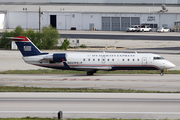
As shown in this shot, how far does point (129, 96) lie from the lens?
997 inches

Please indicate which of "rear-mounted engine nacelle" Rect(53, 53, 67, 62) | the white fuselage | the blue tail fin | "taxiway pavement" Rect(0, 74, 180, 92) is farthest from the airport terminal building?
"rear-mounted engine nacelle" Rect(53, 53, 67, 62)

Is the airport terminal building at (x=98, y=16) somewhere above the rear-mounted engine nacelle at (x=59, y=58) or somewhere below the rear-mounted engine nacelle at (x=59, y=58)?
above

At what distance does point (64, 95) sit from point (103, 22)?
322ft

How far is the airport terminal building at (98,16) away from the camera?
119 metres

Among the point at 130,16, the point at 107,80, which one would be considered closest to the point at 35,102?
the point at 107,80

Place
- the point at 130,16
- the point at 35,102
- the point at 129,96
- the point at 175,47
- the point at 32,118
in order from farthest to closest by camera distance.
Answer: the point at 130,16, the point at 175,47, the point at 129,96, the point at 35,102, the point at 32,118

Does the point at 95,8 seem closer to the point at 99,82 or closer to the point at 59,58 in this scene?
the point at 59,58

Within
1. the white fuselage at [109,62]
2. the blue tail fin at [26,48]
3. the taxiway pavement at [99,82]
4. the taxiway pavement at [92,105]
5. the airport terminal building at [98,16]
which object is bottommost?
the taxiway pavement at [92,105]

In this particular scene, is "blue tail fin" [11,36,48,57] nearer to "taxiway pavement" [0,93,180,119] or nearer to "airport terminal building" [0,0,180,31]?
"taxiway pavement" [0,93,180,119]

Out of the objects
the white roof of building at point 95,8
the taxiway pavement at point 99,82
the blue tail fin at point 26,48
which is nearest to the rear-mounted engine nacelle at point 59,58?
the taxiway pavement at point 99,82

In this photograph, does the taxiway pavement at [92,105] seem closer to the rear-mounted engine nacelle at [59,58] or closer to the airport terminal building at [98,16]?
the rear-mounted engine nacelle at [59,58]

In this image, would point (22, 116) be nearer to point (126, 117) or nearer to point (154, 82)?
point (126, 117)

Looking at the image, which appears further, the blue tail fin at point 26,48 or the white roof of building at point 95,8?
the white roof of building at point 95,8

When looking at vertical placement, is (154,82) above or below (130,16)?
below
